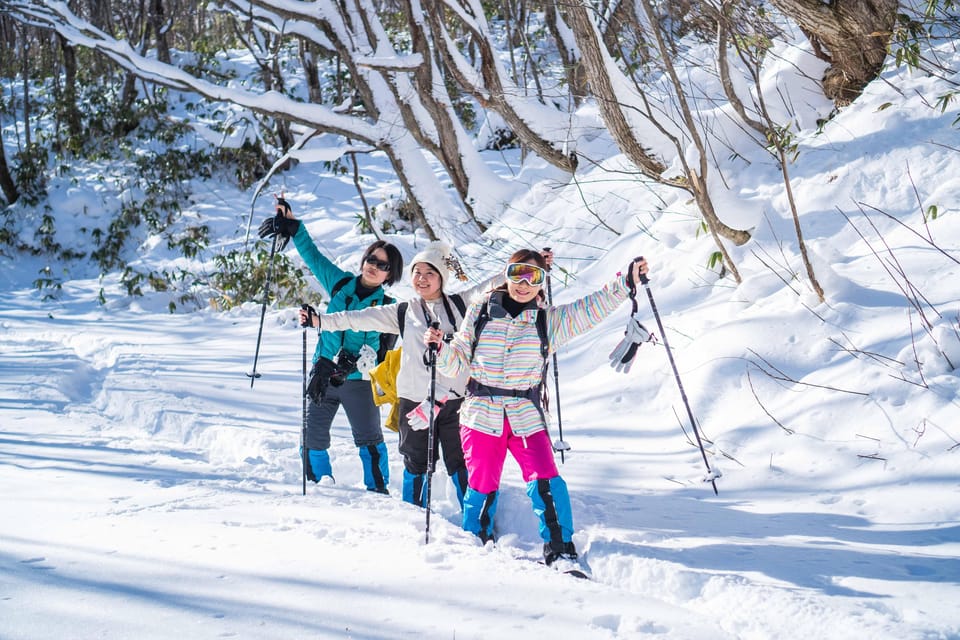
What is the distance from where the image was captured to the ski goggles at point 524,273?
11.6 feet

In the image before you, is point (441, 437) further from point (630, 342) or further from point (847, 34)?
point (847, 34)

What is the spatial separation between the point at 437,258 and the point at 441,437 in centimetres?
98

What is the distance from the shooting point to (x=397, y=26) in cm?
1836

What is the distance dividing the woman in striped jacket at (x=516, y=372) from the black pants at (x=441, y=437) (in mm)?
431

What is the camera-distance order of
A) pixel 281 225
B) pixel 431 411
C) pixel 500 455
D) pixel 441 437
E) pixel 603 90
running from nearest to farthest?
pixel 500 455 < pixel 431 411 < pixel 441 437 < pixel 281 225 < pixel 603 90

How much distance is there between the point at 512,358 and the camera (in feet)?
11.8

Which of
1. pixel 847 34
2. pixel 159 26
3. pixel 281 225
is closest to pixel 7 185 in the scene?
pixel 159 26

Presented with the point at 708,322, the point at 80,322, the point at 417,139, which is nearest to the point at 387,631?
the point at 708,322

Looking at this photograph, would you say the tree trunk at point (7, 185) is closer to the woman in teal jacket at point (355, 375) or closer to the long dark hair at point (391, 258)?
the woman in teal jacket at point (355, 375)

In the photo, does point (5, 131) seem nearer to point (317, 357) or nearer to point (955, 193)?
point (317, 357)

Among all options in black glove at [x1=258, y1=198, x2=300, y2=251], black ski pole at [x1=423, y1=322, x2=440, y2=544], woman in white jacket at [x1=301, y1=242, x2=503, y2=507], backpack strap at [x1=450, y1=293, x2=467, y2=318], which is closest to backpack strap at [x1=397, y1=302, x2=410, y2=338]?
woman in white jacket at [x1=301, y1=242, x2=503, y2=507]

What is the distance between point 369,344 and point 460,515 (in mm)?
1151

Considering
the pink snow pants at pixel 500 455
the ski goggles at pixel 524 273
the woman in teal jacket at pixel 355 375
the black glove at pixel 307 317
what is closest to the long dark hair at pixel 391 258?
the woman in teal jacket at pixel 355 375

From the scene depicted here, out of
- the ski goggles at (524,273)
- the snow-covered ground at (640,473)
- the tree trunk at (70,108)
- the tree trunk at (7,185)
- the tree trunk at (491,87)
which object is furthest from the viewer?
the tree trunk at (70,108)
